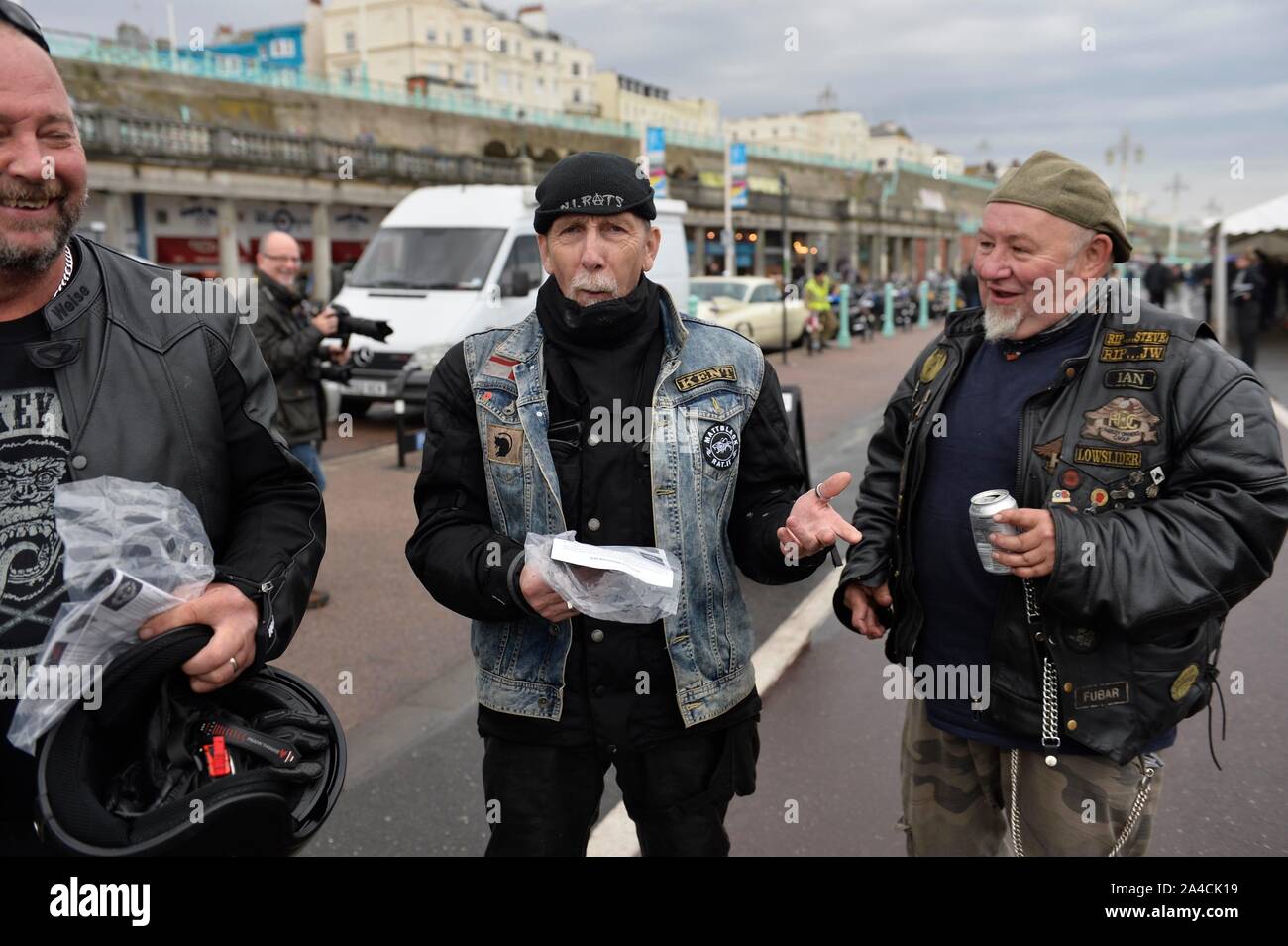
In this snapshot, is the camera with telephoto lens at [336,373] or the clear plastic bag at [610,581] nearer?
the clear plastic bag at [610,581]

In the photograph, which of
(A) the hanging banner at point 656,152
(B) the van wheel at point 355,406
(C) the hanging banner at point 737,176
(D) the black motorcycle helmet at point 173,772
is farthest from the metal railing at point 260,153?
(D) the black motorcycle helmet at point 173,772

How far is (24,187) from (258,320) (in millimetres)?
4792

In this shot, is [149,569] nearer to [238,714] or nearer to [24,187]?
[238,714]

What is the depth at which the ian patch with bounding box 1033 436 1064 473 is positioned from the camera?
2441 millimetres

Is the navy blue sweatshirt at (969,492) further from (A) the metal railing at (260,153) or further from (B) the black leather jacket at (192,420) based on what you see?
(A) the metal railing at (260,153)

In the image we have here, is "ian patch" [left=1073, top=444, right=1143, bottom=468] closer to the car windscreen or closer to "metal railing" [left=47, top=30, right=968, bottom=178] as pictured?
the car windscreen

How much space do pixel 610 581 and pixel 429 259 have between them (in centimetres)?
1189

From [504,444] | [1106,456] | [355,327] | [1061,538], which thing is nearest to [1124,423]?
[1106,456]

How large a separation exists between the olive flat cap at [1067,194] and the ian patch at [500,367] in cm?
134

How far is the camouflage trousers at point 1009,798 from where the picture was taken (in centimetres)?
246

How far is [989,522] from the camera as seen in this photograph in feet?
7.45

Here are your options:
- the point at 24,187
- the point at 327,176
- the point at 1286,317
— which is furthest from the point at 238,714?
the point at 327,176

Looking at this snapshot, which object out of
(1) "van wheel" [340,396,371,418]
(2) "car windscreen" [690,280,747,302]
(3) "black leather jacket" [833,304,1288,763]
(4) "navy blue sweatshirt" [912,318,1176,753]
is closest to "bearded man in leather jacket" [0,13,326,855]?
(4) "navy blue sweatshirt" [912,318,1176,753]

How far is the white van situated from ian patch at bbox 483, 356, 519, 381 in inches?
375
